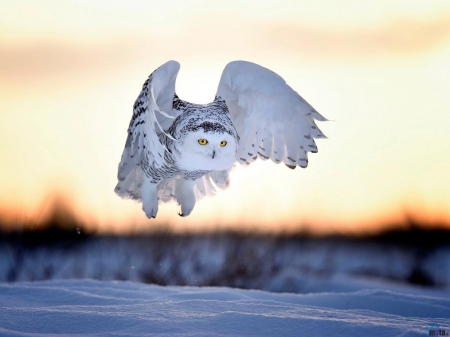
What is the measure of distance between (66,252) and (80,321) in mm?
4608

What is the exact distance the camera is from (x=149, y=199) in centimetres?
472

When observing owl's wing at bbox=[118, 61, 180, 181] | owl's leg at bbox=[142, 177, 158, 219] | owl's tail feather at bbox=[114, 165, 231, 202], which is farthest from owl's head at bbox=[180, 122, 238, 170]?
owl's tail feather at bbox=[114, 165, 231, 202]

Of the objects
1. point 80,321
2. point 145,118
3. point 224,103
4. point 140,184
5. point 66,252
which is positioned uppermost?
point 224,103

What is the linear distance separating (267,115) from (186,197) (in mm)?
1006

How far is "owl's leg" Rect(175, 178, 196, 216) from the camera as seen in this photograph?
4855mm

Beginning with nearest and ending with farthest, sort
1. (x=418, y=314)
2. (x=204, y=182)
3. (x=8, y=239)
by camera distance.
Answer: (x=418, y=314)
(x=204, y=182)
(x=8, y=239)

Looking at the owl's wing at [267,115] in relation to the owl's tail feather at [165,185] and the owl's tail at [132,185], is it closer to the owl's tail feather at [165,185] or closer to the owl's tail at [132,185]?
the owl's tail feather at [165,185]

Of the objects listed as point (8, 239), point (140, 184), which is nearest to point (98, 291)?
point (140, 184)

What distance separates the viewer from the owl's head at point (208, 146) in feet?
13.3

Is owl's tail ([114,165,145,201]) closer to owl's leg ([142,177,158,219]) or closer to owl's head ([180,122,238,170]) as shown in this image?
owl's leg ([142,177,158,219])

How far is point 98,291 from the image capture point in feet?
15.3

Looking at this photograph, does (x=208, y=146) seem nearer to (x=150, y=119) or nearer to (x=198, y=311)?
(x=150, y=119)

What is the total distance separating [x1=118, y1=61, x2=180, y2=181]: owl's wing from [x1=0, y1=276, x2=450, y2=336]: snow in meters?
Answer: 1.10

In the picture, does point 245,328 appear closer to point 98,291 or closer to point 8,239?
point 98,291
